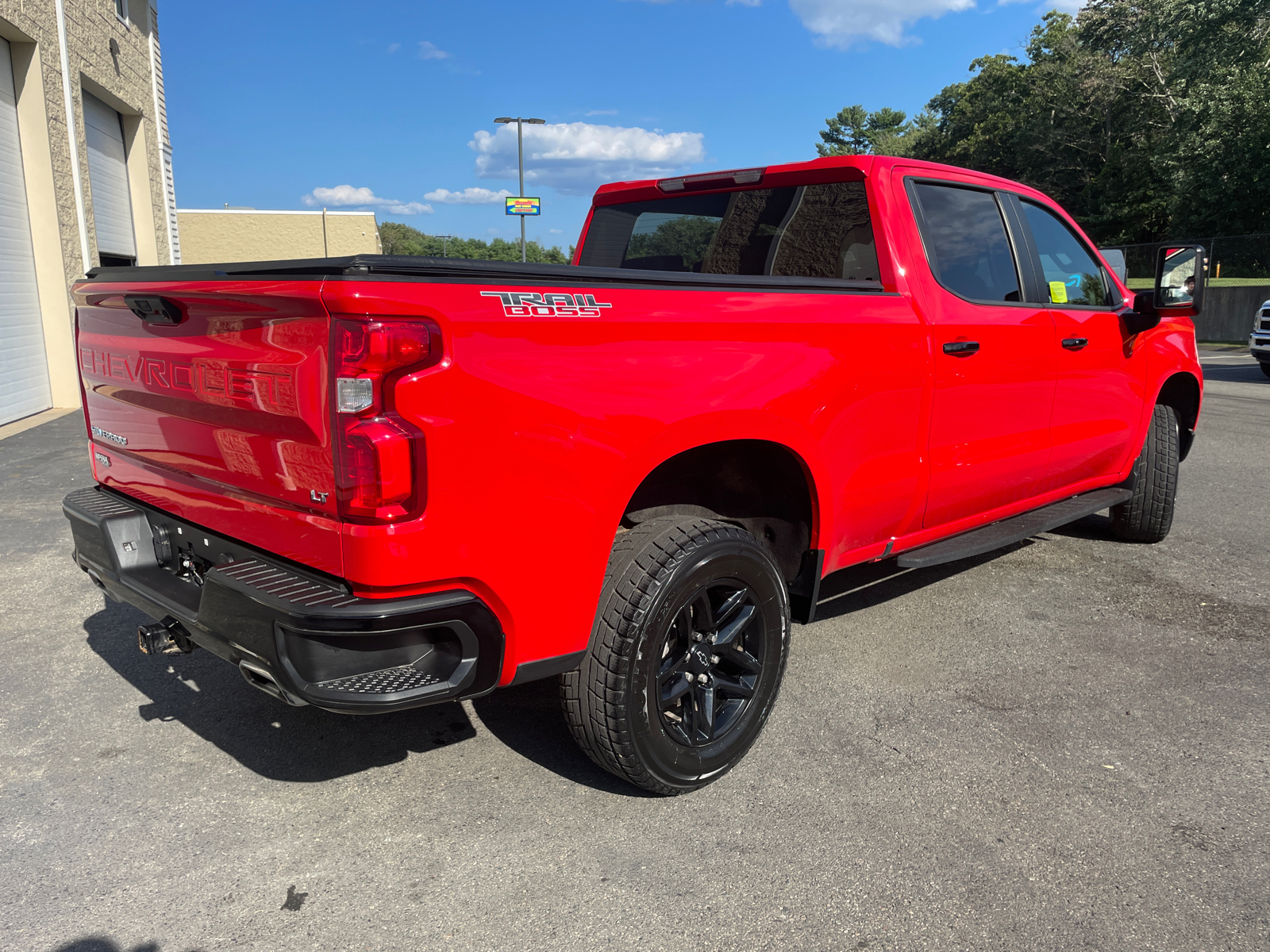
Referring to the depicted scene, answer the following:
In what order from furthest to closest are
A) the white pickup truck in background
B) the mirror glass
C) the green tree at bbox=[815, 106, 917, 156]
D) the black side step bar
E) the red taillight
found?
1. the green tree at bbox=[815, 106, 917, 156]
2. the white pickup truck in background
3. the mirror glass
4. the black side step bar
5. the red taillight

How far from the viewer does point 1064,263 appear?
171 inches

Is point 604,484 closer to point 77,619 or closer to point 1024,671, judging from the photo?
point 1024,671

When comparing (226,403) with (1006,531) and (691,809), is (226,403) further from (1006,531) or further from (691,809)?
(1006,531)

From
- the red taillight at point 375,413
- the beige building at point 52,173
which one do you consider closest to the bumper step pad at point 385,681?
the red taillight at point 375,413

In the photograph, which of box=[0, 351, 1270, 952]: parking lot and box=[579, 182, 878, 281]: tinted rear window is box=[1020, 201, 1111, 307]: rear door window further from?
box=[0, 351, 1270, 952]: parking lot

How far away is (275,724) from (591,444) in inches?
69.7

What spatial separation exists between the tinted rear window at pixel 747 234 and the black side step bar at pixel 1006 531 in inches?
44.4

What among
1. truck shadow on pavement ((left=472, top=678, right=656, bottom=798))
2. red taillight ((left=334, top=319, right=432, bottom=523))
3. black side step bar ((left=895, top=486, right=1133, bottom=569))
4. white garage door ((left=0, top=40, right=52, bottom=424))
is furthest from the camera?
white garage door ((left=0, top=40, right=52, bottom=424))

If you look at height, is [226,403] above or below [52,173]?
below

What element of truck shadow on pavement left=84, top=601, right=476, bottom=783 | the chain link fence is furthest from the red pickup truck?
the chain link fence

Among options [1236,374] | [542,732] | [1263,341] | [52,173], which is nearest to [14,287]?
[52,173]

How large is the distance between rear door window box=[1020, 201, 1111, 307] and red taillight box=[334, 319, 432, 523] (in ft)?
10.7

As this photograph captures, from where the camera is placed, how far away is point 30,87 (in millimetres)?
10539

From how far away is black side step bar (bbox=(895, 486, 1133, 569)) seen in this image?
3.64 metres
